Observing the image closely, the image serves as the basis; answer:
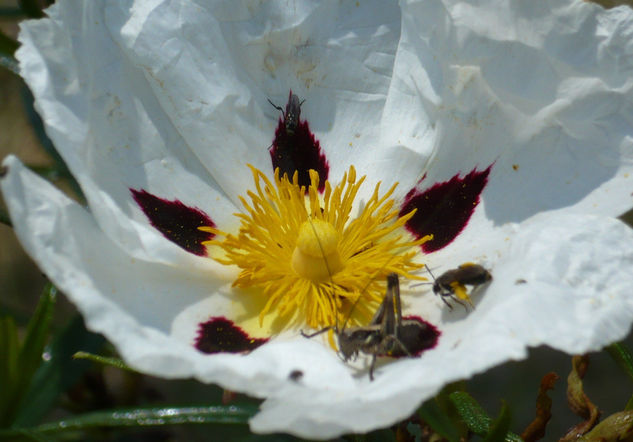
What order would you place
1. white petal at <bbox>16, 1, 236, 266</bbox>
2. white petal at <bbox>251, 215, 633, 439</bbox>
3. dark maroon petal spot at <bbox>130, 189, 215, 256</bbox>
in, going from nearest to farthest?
1. white petal at <bbox>251, 215, 633, 439</bbox>
2. white petal at <bbox>16, 1, 236, 266</bbox>
3. dark maroon petal spot at <bbox>130, 189, 215, 256</bbox>

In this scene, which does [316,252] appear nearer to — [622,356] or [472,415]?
[472,415]

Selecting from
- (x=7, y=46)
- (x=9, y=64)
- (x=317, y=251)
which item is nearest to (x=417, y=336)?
(x=317, y=251)

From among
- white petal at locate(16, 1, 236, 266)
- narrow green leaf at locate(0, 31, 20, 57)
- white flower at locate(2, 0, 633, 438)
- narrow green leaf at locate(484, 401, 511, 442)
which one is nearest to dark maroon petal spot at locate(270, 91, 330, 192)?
white flower at locate(2, 0, 633, 438)

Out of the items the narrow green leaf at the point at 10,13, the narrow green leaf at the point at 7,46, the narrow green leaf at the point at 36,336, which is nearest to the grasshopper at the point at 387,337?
the narrow green leaf at the point at 36,336

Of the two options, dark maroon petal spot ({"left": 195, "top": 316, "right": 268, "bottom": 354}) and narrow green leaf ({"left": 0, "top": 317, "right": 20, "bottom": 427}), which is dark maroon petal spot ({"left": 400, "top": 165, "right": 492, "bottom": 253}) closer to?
dark maroon petal spot ({"left": 195, "top": 316, "right": 268, "bottom": 354})

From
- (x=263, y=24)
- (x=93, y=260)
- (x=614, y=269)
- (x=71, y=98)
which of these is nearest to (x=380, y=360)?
(x=614, y=269)

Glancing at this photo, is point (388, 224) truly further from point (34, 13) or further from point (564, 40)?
point (34, 13)

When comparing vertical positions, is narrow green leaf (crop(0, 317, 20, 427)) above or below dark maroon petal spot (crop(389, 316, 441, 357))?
above
